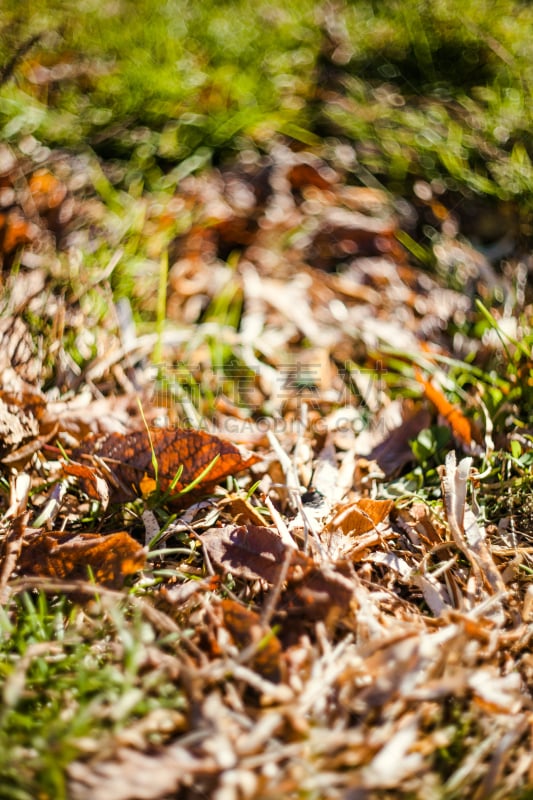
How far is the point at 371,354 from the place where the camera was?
247cm

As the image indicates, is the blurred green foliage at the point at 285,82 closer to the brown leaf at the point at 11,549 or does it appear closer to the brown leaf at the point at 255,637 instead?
the brown leaf at the point at 11,549

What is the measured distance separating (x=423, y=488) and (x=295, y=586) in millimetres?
686

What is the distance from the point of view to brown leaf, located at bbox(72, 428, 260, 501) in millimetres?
1747

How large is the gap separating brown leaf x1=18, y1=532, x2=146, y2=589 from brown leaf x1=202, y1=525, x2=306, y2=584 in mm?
207

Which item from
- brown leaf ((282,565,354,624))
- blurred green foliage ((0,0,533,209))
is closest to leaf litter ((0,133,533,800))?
brown leaf ((282,565,354,624))

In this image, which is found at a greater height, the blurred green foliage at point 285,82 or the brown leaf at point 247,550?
the blurred green foliage at point 285,82

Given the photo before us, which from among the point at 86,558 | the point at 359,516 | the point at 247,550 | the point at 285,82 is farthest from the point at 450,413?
the point at 285,82

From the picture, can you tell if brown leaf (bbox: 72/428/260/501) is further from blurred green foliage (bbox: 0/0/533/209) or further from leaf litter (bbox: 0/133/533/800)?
blurred green foliage (bbox: 0/0/533/209)

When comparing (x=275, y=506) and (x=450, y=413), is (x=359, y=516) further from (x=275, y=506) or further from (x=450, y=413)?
(x=450, y=413)

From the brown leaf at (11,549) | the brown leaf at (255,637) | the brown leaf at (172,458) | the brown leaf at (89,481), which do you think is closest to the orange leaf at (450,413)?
the brown leaf at (172,458)

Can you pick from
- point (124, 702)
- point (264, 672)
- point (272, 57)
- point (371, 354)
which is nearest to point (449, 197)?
point (371, 354)

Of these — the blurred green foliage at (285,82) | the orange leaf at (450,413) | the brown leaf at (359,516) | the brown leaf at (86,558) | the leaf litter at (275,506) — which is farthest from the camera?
the blurred green foliage at (285,82)

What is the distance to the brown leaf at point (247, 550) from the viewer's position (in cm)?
153

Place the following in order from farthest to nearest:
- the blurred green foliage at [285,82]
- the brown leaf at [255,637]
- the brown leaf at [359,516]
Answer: the blurred green foliage at [285,82], the brown leaf at [359,516], the brown leaf at [255,637]
